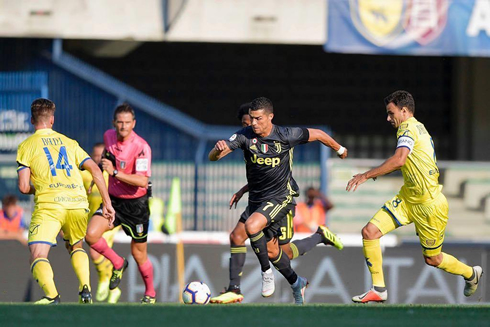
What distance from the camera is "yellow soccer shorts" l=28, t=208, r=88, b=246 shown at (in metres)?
8.30

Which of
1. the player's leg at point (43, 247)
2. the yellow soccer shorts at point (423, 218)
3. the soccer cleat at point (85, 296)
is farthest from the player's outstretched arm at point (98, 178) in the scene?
the yellow soccer shorts at point (423, 218)

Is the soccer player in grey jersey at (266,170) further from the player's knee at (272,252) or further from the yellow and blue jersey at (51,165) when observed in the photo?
the yellow and blue jersey at (51,165)

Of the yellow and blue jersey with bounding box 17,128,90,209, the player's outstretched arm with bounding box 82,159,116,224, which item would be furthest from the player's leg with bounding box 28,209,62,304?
the player's outstretched arm with bounding box 82,159,116,224

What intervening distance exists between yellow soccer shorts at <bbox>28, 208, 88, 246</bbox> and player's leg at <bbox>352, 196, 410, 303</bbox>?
9.79ft

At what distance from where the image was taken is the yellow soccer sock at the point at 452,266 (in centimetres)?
930

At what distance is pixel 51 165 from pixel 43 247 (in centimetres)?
81

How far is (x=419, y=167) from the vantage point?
350 inches

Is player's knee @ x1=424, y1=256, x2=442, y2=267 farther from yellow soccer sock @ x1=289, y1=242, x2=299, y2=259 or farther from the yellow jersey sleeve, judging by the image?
yellow soccer sock @ x1=289, y1=242, x2=299, y2=259

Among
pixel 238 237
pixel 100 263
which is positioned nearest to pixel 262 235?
pixel 238 237

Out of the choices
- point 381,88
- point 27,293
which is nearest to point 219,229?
point 27,293

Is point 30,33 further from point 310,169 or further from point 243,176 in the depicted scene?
point 310,169

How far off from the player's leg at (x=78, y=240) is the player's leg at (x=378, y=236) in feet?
9.33
